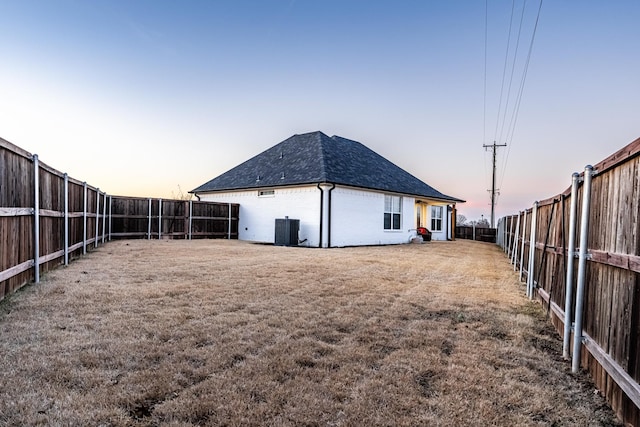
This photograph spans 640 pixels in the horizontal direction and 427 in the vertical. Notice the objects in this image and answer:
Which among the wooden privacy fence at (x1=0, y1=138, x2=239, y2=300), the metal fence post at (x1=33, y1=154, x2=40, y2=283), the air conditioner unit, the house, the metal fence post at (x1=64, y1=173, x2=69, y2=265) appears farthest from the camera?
the house

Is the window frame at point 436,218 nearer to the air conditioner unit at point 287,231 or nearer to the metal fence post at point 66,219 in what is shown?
the air conditioner unit at point 287,231

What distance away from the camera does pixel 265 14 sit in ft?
36.8

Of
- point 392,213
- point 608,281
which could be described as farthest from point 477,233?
point 608,281

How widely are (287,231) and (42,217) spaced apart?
8.67m

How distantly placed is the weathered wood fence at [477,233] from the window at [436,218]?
→ 14.9 ft

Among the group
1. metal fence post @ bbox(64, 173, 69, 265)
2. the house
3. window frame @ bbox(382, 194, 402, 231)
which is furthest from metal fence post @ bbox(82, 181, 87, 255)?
window frame @ bbox(382, 194, 402, 231)

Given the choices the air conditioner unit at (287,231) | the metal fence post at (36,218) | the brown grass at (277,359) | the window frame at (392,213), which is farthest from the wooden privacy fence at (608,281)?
the window frame at (392,213)

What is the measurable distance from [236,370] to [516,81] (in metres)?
15.8

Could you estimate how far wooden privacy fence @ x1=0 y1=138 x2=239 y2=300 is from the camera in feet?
14.1

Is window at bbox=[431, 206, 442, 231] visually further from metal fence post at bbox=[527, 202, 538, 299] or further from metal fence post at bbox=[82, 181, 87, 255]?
metal fence post at bbox=[82, 181, 87, 255]

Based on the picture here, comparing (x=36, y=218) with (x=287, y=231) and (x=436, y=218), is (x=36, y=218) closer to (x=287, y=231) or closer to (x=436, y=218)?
(x=287, y=231)

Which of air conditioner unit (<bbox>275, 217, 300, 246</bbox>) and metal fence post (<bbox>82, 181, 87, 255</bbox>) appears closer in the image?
metal fence post (<bbox>82, 181, 87, 255</bbox>)

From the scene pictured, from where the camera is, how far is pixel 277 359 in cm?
269

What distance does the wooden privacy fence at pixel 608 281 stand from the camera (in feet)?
6.63
